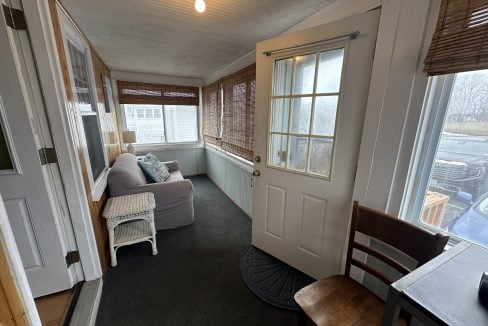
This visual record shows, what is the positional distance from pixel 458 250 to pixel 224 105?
3.19m

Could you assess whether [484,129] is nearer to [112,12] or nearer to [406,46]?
[406,46]

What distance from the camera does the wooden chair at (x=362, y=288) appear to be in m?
0.92

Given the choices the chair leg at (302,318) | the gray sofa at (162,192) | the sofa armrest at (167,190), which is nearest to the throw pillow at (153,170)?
the gray sofa at (162,192)

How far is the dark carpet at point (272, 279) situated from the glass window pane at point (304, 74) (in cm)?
155

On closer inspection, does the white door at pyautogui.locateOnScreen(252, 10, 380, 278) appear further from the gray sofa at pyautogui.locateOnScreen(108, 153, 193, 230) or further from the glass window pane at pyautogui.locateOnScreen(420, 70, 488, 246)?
the gray sofa at pyautogui.locateOnScreen(108, 153, 193, 230)

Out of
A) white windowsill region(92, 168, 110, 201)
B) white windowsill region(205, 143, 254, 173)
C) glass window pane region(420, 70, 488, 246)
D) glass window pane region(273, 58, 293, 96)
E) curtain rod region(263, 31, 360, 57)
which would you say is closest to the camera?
glass window pane region(420, 70, 488, 246)

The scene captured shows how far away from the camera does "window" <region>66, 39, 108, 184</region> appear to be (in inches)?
68.9

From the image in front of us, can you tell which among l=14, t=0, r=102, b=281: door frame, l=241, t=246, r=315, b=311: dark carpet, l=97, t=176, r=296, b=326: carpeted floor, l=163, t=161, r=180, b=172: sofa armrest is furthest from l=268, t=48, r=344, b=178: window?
l=163, t=161, r=180, b=172: sofa armrest

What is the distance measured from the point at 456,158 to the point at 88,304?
7.85 ft

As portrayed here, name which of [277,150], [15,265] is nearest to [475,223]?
[277,150]

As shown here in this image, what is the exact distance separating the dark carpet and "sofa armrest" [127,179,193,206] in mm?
1053

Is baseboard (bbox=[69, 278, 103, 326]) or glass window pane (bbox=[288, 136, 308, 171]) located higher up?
glass window pane (bbox=[288, 136, 308, 171])

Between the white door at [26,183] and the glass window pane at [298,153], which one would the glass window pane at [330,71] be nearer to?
the glass window pane at [298,153]

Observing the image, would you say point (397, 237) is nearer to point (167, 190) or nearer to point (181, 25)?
point (167, 190)
